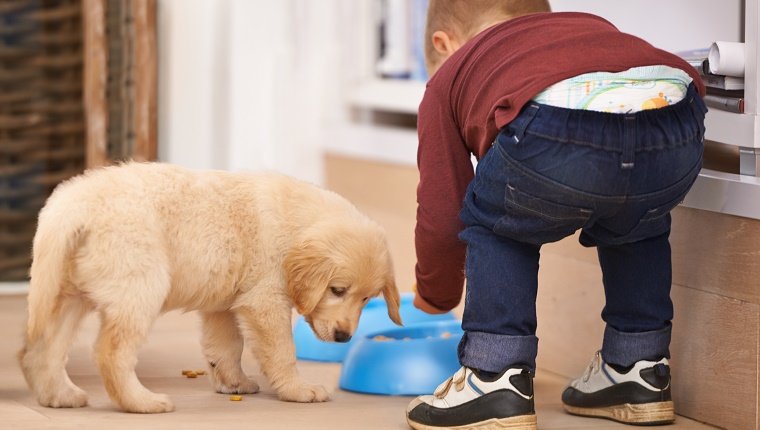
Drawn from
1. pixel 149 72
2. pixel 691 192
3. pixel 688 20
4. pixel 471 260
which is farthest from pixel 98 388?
pixel 688 20

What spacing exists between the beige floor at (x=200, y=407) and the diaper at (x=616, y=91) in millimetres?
417

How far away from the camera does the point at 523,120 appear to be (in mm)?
1288

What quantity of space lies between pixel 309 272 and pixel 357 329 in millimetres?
407

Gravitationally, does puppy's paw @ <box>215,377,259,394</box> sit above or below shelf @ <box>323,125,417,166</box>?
below

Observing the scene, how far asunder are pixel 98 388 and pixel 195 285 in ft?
0.82

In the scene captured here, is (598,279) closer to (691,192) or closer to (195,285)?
(691,192)

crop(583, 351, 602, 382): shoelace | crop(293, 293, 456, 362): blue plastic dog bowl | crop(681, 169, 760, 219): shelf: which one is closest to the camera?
crop(681, 169, 760, 219): shelf

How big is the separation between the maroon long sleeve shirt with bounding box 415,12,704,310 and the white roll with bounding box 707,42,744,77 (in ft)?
0.30

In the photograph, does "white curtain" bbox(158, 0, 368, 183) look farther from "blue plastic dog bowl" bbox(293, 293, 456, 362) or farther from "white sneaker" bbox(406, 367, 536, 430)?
"white sneaker" bbox(406, 367, 536, 430)

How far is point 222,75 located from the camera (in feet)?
9.36

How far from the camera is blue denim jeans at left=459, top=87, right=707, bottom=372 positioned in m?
1.27

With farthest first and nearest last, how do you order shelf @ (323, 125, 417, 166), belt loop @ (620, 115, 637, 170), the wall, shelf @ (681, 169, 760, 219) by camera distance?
shelf @ (323, 125, 417, 166) → the wall → shelf @ (681, 169, 760, 219) → belt loop @ (620, 115, 637, 170)

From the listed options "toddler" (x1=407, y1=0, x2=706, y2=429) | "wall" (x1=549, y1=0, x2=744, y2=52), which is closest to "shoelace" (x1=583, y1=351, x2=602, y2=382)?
"toddler" (x1=407, y1=0, x2=706, y2=429)

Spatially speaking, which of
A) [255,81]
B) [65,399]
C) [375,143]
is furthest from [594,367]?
[255,81]
